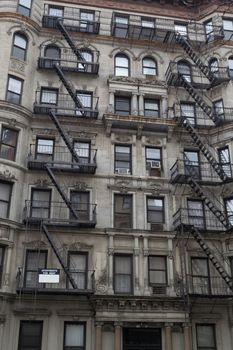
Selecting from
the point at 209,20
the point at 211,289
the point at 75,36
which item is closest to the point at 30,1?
the point at 75,36

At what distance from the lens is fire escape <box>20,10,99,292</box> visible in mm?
22750

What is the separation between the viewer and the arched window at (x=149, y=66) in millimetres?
29642

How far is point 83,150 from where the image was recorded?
2612cm

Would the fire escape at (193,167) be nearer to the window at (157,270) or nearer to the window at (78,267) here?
the window at (157,270)

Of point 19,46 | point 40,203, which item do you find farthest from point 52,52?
point 40,203

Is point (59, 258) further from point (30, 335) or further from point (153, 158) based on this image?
point (153, 158)

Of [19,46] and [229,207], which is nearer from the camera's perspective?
[229,207]

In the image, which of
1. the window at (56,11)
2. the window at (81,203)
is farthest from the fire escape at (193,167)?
the window at (56,11)

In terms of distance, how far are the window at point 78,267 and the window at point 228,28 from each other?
18184 millimetres

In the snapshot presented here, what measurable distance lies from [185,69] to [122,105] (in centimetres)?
566

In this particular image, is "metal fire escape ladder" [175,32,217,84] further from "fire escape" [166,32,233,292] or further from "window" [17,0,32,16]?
"window" [17,0,32,16]

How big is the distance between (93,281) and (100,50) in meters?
15.5

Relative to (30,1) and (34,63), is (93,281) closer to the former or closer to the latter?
(34,63)

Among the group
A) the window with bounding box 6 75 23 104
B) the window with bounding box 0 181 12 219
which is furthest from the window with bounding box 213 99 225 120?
the window with bounding box 0 181 12 219
